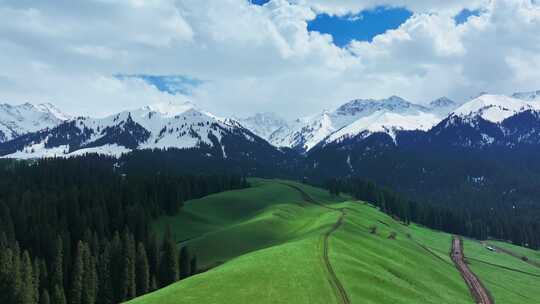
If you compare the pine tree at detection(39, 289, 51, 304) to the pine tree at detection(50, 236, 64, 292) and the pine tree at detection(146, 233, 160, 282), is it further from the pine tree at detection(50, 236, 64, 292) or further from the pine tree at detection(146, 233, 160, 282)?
the pine tree at detection(146, 233, 160, 282)

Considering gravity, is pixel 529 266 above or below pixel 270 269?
below

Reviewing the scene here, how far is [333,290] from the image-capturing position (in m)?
67.9

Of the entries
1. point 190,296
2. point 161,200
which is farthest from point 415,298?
point 161,200

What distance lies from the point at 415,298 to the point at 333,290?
1497 centimetres

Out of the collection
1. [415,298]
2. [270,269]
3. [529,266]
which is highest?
[270,269]

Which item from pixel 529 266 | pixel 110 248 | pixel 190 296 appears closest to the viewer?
pixel 190 296

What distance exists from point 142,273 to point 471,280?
70761 millimetres

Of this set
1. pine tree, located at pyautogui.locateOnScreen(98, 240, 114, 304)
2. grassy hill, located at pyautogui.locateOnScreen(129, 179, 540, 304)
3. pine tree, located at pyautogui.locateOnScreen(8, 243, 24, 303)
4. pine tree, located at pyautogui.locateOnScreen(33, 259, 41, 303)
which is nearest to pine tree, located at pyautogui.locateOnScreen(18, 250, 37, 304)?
pine tree, located at pyautogui.locateOnScreen(8, 243, 24, 303)

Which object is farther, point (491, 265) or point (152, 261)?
point (491, 265)

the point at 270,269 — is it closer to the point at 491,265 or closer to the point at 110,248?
the point at 110,248

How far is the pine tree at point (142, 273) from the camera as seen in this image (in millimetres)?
105062

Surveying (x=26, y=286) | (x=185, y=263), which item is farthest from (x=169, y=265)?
(x=26, y=286)

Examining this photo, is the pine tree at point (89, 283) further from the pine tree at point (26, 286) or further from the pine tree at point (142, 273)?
the pine tree at point (26, 286)

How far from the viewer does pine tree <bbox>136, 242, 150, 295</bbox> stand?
105062mm
